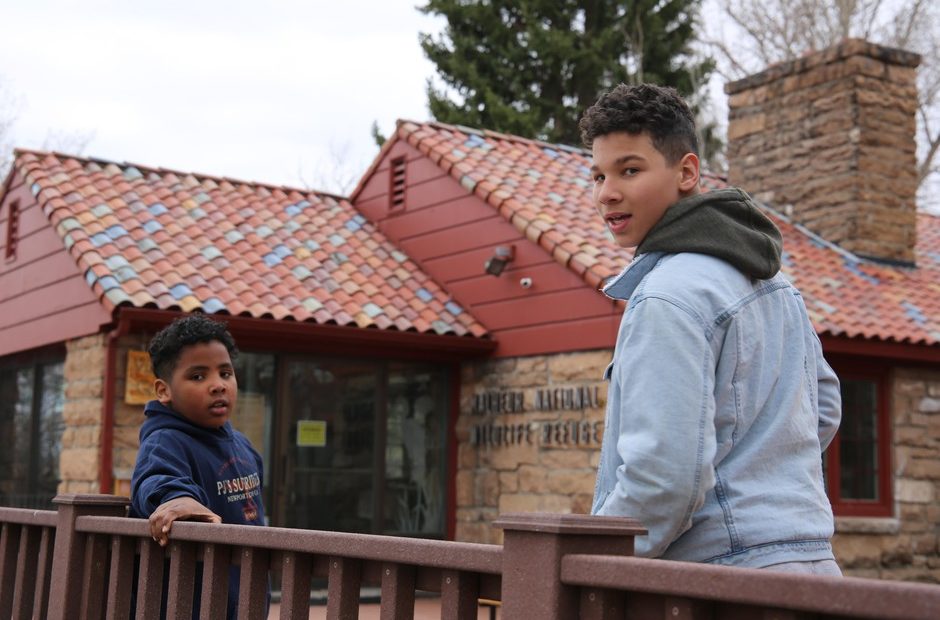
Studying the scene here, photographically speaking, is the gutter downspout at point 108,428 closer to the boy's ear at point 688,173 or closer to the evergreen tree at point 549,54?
the boy's ear at point 688,173

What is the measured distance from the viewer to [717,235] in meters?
2.28

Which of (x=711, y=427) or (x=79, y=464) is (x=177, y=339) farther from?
(x=79, y=464)

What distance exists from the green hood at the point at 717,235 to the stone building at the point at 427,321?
293 inches

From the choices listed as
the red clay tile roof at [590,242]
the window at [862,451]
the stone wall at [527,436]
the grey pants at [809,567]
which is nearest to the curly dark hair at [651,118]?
the grey pants at [809,567]

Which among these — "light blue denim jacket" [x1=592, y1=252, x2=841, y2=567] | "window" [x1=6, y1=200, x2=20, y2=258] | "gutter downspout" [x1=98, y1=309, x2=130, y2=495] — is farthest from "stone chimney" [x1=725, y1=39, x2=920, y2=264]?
"light blue denim jacket" [x1=592, y1=252, x2=841, y2=567]

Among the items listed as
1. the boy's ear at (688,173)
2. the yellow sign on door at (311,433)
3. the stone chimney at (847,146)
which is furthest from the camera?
the stone chimney at (847,146)

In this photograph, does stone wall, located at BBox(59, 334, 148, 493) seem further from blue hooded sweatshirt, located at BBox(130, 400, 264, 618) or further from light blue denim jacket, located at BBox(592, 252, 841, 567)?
light blue denim jacket, located at BBox(592, 252, 841, 567)

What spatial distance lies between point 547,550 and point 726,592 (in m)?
0.33

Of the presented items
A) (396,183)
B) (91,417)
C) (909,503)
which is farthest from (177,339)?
(396,183)

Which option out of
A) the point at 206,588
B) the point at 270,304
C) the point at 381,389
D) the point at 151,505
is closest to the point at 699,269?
the point at 206,588

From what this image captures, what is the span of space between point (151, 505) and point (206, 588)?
0.59 meters

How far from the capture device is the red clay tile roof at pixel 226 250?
10.1m

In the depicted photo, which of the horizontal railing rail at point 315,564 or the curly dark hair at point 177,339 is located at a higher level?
the curly dark hair at point 177,339

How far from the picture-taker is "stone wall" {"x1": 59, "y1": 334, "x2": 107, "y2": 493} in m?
9.84
